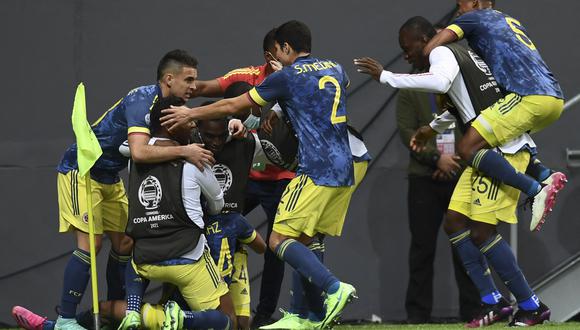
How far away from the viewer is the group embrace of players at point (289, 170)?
650cm

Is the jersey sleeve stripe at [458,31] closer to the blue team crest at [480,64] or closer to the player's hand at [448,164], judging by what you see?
the blue team crest at [480,64]

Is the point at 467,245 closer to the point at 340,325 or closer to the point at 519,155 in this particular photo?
the point at 519,155

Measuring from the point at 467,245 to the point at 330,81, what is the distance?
1.45 metres

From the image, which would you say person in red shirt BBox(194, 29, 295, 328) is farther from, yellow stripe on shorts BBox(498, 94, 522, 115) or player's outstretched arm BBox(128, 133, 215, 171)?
yellow stripe on shorts BBox(498, 94, 522, 115)

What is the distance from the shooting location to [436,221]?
8969mm

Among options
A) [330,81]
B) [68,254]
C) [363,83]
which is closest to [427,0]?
[363,83]

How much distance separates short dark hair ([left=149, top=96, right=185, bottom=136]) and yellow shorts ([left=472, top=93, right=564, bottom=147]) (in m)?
1.83

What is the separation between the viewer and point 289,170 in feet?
25.9

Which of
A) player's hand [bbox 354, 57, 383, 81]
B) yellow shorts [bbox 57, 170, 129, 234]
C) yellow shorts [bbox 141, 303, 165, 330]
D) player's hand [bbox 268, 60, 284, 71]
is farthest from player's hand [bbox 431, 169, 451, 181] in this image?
yellow shorts [bbox 141, 303, 165, 330]

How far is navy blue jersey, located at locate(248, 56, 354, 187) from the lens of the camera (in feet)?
21.9

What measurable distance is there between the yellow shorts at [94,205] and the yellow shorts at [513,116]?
230 cm

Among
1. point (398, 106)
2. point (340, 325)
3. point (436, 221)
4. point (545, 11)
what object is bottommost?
point (340, 325)

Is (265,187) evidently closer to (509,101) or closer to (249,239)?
(249,239)

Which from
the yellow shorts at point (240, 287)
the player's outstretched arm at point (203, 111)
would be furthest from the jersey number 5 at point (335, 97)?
the yellow shorts at point (240, 287)
